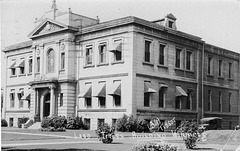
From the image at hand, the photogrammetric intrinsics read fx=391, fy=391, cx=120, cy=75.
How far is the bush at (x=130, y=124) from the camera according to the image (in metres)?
30.7

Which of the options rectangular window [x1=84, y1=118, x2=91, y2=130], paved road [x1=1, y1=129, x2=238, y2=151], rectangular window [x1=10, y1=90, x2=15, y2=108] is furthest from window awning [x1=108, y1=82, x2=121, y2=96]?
rectangular window [x1=10, y1=90, x2=15, y2=108]

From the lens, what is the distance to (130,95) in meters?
32.1

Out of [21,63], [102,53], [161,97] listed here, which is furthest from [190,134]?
[21,63]

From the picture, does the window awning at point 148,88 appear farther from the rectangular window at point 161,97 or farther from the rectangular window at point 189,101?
the rectangular window at point 189,101

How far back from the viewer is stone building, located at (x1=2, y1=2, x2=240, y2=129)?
108 feet

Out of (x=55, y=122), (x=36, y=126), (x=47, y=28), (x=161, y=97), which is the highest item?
(x=47, y=28)

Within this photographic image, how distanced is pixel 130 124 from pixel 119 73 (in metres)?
4.79

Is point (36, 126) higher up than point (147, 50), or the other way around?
point (147, 50)

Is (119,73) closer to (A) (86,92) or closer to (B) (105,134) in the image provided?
(A) (86,92)

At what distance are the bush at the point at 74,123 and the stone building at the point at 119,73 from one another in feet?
2.68

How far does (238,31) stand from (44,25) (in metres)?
22.6

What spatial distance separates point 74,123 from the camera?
3497 centimetres

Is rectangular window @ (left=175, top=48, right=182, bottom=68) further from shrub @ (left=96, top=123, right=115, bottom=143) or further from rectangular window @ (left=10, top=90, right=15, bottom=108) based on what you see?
rectangular window @ (left=10, top=90, right=15, bottom=108)

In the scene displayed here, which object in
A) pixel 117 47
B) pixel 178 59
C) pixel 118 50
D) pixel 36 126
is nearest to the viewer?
pixel 117 47
